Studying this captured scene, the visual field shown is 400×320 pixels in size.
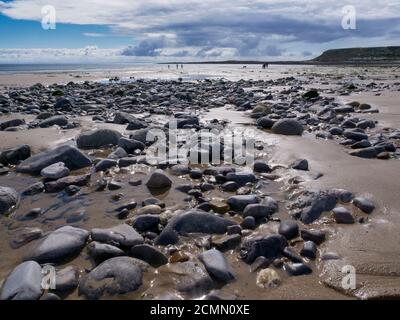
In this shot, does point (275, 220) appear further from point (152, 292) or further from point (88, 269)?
point (88, 269)

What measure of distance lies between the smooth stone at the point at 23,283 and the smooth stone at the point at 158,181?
1826 mm

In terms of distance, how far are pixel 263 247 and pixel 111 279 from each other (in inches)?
44.4

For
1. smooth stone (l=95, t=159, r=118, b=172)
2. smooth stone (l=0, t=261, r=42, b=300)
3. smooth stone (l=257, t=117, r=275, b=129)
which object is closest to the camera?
smooth stone (l=0, t=261, r=42, b=300)

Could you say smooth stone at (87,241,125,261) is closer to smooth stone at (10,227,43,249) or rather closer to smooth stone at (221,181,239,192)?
smooth stone at (10,227,43,249)

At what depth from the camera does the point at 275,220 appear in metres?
3.23

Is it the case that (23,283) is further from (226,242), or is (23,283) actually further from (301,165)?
(301,165)

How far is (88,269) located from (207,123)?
225 inches

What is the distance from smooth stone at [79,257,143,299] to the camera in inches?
88.4

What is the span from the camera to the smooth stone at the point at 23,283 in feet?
7.06

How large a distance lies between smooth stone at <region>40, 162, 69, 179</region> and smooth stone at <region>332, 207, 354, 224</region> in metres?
3.14

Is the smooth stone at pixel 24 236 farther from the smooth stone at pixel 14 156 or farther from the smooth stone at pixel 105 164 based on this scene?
the smooth stone at pixel 14 156

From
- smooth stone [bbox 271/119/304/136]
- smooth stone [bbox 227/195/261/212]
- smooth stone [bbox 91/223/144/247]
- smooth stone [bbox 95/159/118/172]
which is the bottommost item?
smooth stone [bbox 91/223/144/247]

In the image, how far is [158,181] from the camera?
4.11 meters

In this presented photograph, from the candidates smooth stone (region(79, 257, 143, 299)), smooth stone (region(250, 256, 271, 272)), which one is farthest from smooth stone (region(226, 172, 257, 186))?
smooth stone (region(79, 257, 143, 299))
